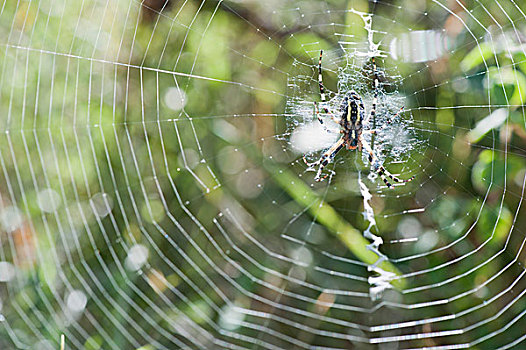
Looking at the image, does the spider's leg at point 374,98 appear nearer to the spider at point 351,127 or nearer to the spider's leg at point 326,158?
the spider at point 351,127

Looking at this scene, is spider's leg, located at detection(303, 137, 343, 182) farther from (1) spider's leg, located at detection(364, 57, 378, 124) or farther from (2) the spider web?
(1) spider's leg, located at detection(364, 57, 378, 124)

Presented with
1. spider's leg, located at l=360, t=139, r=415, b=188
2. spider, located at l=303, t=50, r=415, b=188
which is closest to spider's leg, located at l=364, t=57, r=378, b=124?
spider, located at l=303, t=50, r=415, b=188

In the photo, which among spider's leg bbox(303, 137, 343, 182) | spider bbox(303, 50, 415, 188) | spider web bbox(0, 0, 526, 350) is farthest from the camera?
spider's leg bbox(303, 137, 343, 182)

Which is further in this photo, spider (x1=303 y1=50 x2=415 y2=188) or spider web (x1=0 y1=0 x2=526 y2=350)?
spider (x1=303 y1=50 x2=415 y2=188)

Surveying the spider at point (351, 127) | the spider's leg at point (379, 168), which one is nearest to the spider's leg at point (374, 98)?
the spider at point (351, 127)

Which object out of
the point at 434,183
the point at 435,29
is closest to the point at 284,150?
the point at 434,183

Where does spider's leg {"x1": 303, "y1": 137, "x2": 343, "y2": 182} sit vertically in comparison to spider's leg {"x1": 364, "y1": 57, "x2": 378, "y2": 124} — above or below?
below
